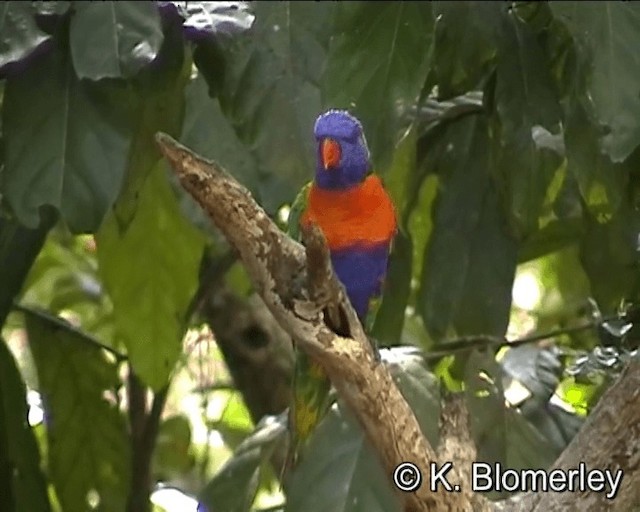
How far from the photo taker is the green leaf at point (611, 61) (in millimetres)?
837

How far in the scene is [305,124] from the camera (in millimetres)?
902

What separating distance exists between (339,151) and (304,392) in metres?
0.25

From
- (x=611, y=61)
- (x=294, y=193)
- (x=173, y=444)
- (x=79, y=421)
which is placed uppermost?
(x=611, y=61)

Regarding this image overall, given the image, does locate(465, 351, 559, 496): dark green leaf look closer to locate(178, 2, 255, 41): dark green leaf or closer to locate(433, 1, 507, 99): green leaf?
locate(433, 1, 507, 99): green leaf

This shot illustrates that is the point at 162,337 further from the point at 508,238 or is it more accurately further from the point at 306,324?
the point at 306,324

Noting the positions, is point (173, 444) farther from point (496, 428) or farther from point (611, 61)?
point (611, 61)

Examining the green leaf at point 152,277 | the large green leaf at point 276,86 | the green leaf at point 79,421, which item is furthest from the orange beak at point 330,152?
the green leaf at point 79,421

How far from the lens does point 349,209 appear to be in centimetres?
74

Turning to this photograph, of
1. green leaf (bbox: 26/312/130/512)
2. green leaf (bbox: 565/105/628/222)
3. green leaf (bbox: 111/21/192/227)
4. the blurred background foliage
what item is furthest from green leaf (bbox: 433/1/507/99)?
green leaf (bbox: 26/312/130/512)

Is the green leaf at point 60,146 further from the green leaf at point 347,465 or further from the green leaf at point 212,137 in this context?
the green leaf at point 347,465

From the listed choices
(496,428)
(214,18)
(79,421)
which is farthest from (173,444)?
(214,18)

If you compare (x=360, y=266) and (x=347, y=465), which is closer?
(x=360, y=266)

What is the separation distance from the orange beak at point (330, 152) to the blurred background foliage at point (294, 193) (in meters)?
0.19

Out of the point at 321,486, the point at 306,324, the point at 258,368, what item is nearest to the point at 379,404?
the point at 306,324
